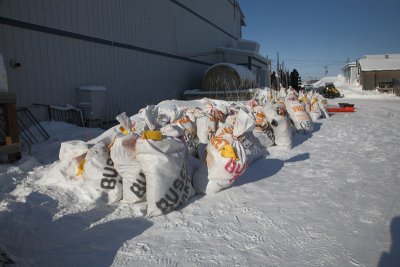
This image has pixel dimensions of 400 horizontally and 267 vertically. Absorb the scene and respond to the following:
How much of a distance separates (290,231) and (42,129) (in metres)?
4.50

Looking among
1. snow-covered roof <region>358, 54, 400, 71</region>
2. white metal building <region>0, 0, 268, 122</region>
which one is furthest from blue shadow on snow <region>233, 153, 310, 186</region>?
snow-covered roof <region>358, 54, 400, 71</region>

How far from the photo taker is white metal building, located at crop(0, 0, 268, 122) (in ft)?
17.6

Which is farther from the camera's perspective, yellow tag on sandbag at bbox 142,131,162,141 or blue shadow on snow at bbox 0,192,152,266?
yellow tag on sandbag at bbox 142,131,162,141

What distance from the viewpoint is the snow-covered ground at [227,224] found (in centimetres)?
187

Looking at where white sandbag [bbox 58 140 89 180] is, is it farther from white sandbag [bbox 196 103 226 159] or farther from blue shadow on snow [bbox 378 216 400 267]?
blue shadow on snow [bbox 378 216 400 267]

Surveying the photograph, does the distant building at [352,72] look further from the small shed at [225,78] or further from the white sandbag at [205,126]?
the white sandbag at [205,126]

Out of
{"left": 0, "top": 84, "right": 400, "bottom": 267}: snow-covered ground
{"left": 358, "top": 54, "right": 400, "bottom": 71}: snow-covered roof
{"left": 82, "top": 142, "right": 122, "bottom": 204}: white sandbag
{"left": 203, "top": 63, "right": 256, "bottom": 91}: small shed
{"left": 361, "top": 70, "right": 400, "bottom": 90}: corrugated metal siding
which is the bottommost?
{"left": 0, "top": 84, "right": 400, "bottom": 267}: snow-covered ground

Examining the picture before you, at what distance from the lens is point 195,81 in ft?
A: 44.9

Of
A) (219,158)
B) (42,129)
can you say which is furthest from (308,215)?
(42,129)

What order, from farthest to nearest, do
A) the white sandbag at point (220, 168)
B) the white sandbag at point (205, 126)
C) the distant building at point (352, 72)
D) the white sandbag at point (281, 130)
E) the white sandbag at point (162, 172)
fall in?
the distant building at point (352, 72), the white sandbag at point (281, 130), the white sandbag at point (205, 126), the white sandbag at point (220, 168), the white sandbag at point (162, 172)

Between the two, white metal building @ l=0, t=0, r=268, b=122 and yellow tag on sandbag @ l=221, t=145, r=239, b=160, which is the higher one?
white metal building @ l=0, t=0, r=268, b=122

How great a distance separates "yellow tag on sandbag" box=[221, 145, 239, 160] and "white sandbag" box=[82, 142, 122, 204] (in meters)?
1.00

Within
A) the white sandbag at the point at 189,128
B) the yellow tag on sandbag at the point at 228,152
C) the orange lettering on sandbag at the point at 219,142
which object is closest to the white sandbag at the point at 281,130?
the white sandbag at the point at 189,128

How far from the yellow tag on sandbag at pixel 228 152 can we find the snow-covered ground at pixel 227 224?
37cm
